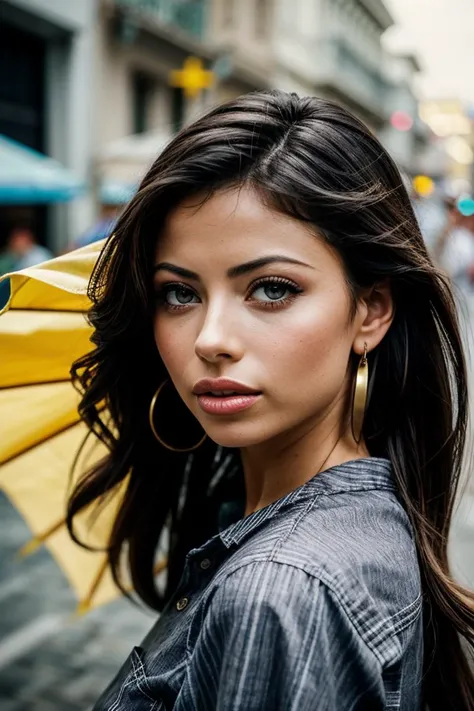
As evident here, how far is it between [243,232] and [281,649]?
610 mm

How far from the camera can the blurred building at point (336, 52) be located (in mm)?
25844

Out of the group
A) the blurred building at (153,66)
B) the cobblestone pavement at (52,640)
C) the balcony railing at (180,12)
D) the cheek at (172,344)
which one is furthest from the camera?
the balcony railing at (180,12)

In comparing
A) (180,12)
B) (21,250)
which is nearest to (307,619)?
(21,250)

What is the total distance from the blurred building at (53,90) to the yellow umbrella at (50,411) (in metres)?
10.3

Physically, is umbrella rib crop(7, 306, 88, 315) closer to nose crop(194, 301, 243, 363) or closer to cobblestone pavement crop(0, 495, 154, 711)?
nose crop(194, 301, 243, 363)

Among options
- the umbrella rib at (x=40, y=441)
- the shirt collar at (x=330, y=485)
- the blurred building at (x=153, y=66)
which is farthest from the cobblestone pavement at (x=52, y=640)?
the blurred building at (x=153, y=66)

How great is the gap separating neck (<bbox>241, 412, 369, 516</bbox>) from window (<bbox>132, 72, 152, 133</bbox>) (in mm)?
15603

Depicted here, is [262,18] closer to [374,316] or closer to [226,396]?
[374,316]

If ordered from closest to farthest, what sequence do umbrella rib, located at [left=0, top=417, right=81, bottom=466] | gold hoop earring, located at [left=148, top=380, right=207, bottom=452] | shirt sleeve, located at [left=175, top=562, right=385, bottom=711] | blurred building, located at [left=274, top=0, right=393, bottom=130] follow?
shirt sleeve, located at [left=175, top=562, right=385, bottom=711], gold hoop earring, located at [left=148, top=380, right=207, bottom=452], umbrella rib, located at [left=0, top=417, right=81, bottom=466], blurred building, located at [left=274, top=0, right=393, bottom=130]

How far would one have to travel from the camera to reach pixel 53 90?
13.2 m

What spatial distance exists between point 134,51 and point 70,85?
2.94 meters

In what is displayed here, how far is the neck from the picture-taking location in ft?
4.78

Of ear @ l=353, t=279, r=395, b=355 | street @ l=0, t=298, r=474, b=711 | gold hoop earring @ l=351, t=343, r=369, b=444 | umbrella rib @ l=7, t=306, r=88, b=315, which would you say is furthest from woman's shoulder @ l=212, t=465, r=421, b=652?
street @ l=0, t=298, r=474, b=711

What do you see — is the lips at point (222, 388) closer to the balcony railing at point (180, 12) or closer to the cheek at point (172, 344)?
the cheek at point (172, 344)
